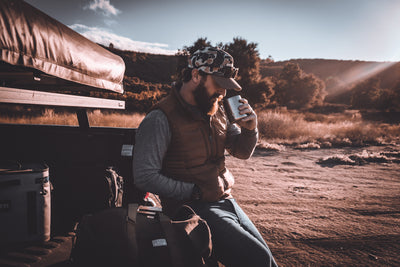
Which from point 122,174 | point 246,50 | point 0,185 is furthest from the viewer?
point 246,50

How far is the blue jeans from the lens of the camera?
1139mm

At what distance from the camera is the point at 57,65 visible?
1.69m

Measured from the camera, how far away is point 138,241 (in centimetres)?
103

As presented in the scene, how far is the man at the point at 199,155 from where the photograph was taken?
129 centimetres

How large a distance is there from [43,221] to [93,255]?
4.17 ft

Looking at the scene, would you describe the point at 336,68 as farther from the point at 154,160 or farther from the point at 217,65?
the point at 154,160

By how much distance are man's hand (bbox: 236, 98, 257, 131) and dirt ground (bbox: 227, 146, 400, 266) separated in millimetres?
1322

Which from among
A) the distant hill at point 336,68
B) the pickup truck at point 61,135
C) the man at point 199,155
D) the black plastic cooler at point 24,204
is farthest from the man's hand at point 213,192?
the distant hill at point 336,68

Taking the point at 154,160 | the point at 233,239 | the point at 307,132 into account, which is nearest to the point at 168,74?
the point at 307,132

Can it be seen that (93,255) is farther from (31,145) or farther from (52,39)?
(31,145)

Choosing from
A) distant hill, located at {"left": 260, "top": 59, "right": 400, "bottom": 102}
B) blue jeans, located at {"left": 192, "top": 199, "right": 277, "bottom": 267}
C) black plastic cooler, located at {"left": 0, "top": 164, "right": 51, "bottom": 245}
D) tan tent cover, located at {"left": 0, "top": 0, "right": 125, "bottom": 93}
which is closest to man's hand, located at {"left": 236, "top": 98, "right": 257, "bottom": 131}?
blue jeans, located at {"left": 192, "top": 199, "right": 277, "bottom": 267}

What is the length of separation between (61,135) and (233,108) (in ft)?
6.44

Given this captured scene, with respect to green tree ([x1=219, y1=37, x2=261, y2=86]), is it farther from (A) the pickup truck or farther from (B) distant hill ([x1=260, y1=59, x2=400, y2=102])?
(B) distant hill ([x1=260, y1=59, x2=400, y2=102])

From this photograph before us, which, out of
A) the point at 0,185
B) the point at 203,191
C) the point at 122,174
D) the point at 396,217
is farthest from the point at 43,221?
the point at 396,217
